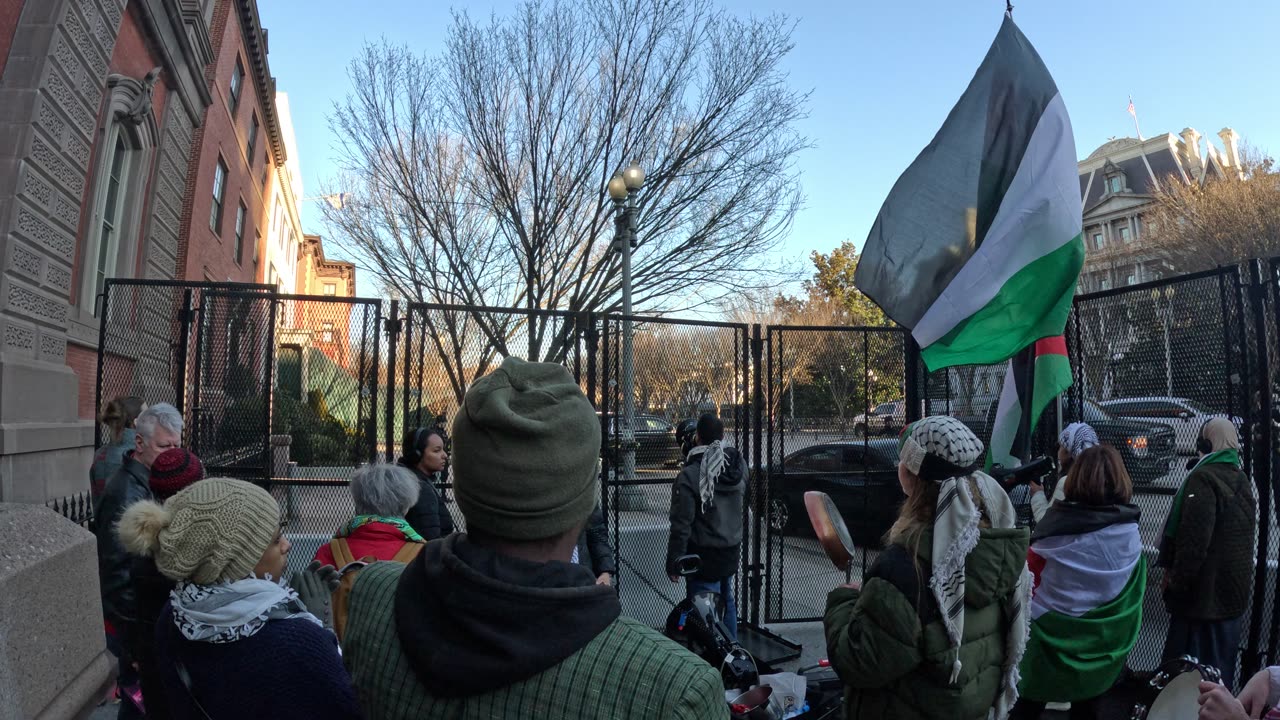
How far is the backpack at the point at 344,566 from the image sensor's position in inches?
106

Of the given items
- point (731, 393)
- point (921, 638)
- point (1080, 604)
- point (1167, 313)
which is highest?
point (1167, 313)

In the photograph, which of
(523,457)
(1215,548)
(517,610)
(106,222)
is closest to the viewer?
(517,610)

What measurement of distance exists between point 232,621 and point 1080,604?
3938mm

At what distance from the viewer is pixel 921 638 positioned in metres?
2.35

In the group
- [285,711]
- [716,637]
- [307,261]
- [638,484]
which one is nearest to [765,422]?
[638,484]

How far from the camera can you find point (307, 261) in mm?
46500

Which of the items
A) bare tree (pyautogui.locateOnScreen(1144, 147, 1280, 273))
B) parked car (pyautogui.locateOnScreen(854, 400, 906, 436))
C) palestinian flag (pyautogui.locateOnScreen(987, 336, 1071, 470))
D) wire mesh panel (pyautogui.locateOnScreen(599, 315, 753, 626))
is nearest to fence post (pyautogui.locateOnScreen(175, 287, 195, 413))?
wire mesh panel (pyautogui.locateOnScreen(599, 315, 753, 626))

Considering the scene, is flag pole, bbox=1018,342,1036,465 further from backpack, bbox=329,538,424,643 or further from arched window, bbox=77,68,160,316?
arched window, bbox=77,68,160,316

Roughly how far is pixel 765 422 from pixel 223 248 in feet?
55.7

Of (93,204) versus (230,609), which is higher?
(93,204)

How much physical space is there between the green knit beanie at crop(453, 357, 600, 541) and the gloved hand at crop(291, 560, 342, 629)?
1.76 meters

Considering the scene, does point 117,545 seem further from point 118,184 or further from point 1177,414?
point 118,184

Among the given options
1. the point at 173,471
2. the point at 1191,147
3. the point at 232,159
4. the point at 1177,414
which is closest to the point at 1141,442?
the point at 1177,414

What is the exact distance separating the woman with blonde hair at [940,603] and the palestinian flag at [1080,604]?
1.40m
